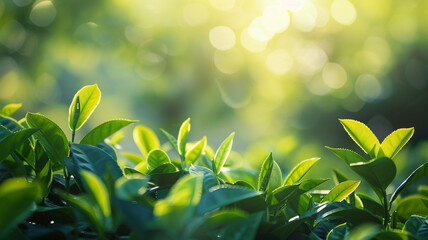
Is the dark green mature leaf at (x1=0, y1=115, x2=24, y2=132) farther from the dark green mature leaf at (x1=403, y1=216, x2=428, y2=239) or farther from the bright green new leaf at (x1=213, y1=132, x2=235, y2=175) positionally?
the dark green mature leaf at (x1=403, y1=216, x2=428, y2=239)

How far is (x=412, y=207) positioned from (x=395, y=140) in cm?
11

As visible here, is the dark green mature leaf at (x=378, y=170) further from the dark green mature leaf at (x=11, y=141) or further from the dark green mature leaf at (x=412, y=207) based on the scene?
the dark green mature leaf at (x=11, y=141)

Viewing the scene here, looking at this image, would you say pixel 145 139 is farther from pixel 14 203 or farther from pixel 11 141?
pixel 14 203

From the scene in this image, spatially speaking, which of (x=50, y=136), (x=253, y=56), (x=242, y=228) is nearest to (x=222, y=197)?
(x=242, y=228)

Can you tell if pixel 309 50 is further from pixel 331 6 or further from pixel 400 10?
pixel 400 10

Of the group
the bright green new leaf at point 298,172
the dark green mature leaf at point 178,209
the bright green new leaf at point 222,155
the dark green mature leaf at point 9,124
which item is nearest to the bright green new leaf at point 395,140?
the bright green new leaf at point 298,172

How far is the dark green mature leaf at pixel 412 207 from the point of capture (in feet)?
1.80

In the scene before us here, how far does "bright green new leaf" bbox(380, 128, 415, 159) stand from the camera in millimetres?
517

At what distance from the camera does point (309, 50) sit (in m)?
5.87

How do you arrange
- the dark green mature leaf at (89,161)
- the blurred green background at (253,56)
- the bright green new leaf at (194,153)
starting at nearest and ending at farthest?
the dark green mature leaf at (89,161), the bright green new leaf at (194,153), the blurred green background at (253,56)

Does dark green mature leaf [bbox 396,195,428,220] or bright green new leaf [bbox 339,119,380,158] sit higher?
bright green new leaf [bbox 339,119,380,158]

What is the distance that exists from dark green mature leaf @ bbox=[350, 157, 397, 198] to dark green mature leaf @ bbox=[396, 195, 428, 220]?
3.4 inches

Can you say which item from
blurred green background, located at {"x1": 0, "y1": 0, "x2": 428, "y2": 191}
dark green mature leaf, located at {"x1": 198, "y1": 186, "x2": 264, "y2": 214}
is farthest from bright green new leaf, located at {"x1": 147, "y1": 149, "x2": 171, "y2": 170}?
blurred green background, located at {"x1": 0, "y1": 0, "x2": 428, "y2": 191}

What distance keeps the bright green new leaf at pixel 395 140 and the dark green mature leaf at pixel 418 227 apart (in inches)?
3.9
